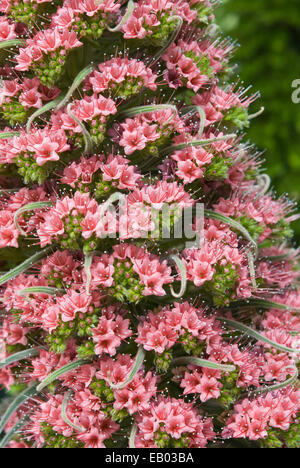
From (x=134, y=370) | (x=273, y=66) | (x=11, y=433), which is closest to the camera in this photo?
(x=134, y=370)

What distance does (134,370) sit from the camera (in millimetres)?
2479

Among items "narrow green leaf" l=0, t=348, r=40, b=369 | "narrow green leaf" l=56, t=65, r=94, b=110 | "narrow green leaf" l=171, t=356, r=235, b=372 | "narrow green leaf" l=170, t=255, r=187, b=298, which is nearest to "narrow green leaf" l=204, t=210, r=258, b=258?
"narrow green leaf" l=170, t=255, r=187, b=298

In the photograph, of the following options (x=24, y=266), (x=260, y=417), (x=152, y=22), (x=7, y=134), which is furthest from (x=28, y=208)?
(x=260, y=417)

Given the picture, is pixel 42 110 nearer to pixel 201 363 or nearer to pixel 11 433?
pixel 201 363

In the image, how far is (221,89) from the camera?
3.10 meters

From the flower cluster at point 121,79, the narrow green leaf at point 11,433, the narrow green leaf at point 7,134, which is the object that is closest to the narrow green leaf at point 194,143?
the flower cluster at point 121,79

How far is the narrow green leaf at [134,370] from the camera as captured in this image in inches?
94.7

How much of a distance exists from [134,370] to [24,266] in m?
0.73

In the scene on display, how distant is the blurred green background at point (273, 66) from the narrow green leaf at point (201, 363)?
4.88 m

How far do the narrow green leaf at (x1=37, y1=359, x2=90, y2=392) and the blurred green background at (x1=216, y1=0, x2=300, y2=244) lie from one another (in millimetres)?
5132

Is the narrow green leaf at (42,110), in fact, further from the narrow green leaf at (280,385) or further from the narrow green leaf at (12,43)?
the narrow green leaf at (280,385)

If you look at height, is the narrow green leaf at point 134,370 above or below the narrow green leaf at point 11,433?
above
